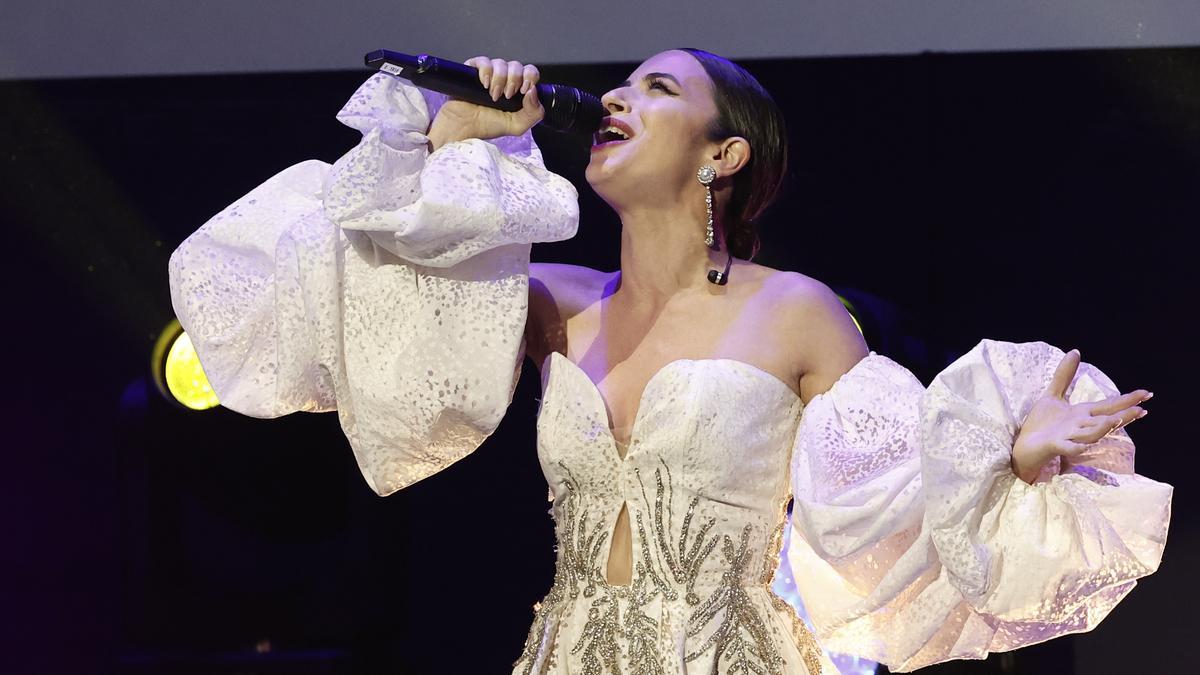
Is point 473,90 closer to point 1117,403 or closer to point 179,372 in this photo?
point 1117,403

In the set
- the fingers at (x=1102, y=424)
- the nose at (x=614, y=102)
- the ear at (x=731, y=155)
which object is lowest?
the fingers at (x=1102, y=424)

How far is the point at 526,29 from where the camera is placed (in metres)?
2.33

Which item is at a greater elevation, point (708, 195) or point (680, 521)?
point (708, 195)

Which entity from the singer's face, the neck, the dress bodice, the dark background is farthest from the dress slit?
the dark background

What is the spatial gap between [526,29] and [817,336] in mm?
967

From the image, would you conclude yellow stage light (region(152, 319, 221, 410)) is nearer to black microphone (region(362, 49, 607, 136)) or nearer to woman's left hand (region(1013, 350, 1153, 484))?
black microphone (region(362, 49, 607, 136))

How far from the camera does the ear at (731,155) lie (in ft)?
5.73

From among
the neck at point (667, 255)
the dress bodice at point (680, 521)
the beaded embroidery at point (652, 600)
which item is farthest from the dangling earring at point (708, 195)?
the beaded embroidery at point (652, 600)

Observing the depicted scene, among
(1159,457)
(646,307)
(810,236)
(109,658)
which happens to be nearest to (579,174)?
(810,236)

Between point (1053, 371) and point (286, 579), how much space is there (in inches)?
61.2

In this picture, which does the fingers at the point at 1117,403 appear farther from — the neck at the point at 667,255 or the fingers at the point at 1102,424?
the neck at the point at 667,255

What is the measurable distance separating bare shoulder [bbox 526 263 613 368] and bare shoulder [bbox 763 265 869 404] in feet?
0.88

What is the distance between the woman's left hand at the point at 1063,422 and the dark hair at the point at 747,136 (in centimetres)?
52

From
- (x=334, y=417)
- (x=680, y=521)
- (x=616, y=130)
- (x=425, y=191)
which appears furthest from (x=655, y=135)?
(x=334, y=417)
